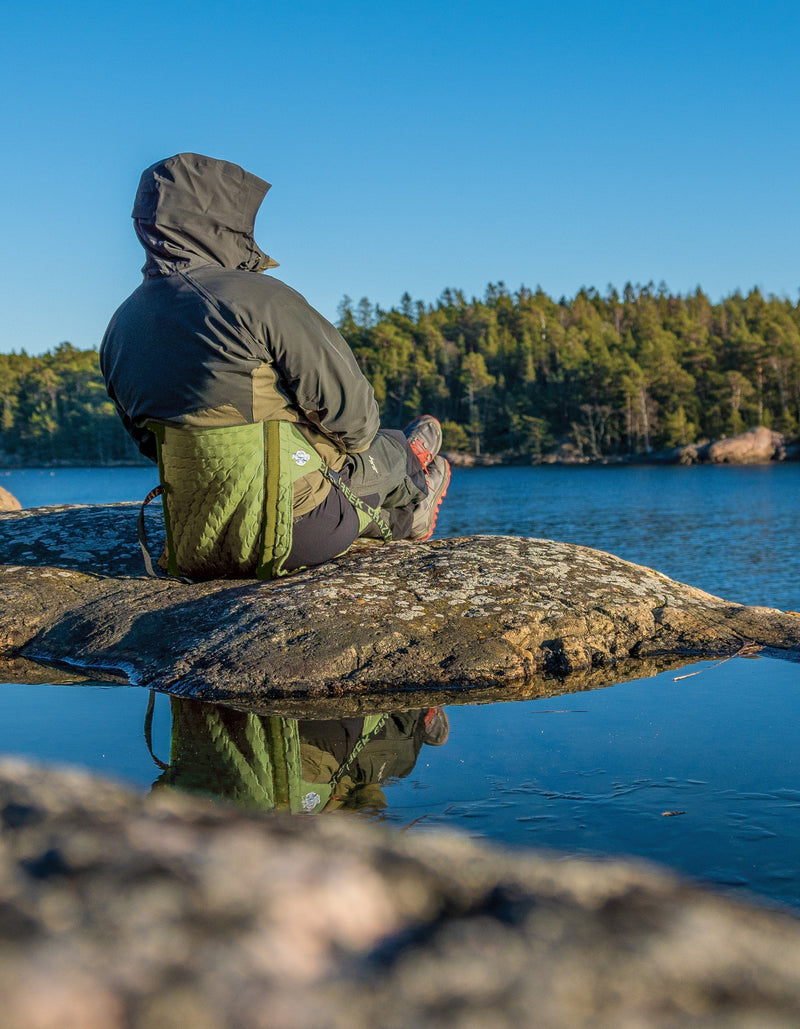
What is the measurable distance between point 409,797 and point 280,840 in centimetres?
199

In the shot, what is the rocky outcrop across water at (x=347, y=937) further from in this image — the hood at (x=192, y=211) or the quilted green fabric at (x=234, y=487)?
the hood at (x=192, y=211)

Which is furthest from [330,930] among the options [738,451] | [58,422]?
[58,422]

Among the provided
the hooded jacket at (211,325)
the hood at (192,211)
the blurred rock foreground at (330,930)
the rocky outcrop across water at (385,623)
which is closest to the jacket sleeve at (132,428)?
the hooded jacket at (211,325)

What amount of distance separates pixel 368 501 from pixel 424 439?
1095mm

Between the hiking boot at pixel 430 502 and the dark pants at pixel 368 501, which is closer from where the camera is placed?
the dark pants at pixel 368 501

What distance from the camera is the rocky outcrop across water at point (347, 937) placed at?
786 mm

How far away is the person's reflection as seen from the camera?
9.64ft

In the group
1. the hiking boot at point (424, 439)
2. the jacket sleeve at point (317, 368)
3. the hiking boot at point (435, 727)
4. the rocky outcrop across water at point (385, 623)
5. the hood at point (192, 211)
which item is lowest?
the hiking boot at point (435, 727)

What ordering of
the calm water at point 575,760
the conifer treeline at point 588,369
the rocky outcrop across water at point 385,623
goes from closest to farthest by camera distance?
the calm water at point 575,760, the rocky outcrop across water at point 385,623, the conifer treeline at point 588,369

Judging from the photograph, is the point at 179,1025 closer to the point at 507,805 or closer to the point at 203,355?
the point at 507,805

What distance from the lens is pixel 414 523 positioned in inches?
244

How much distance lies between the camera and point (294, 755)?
11.0 feet

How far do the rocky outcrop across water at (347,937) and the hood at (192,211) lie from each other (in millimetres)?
3998

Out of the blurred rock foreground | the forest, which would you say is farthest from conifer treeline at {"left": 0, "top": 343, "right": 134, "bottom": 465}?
the blurred rock foreground
